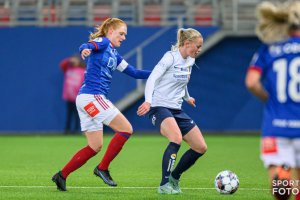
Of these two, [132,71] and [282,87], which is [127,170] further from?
[282,87]

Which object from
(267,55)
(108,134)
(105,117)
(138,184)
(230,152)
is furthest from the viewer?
(108,134)

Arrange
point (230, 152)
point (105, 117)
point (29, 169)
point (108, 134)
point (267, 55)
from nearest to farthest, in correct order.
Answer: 1. point (267, 55)
2. point (105, 117)
3. point (29, 169)
4. point (230, 152)
5. point (108, 134)

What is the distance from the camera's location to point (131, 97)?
2339 centimetres

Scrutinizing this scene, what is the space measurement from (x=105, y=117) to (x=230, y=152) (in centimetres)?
745

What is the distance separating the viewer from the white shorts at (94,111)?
9469 mm

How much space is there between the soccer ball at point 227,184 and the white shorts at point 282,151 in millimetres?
3249

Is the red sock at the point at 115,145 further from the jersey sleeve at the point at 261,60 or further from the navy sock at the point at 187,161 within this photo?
the jersey sleeve at the point at 261,60

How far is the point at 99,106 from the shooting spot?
948 cm

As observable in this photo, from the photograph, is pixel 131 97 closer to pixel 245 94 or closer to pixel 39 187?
pixel 245 94

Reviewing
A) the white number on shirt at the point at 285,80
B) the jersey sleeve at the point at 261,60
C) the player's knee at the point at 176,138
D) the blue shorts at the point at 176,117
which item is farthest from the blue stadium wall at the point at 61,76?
the white number on shirt at the point at 285,80

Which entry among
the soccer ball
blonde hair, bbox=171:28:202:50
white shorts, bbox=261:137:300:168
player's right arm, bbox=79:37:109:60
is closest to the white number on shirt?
white shorts, bbox=261:137:300:168

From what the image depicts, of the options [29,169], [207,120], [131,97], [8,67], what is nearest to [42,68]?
[8,67]

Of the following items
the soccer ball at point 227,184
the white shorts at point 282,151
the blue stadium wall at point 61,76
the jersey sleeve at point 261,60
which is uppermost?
the jersey sleeve at point 261,60

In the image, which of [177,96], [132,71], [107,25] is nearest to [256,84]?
[177,96]
